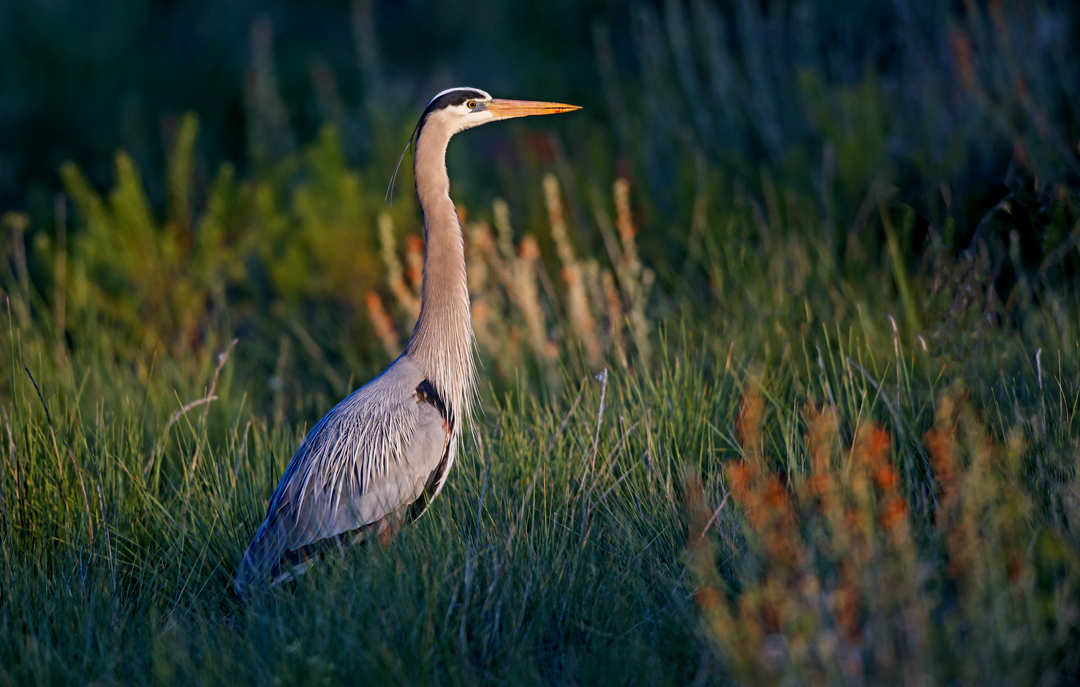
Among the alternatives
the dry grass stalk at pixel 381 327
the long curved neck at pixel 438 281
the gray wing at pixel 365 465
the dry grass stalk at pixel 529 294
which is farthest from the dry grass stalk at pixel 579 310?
the gray wing at pixel 365 465

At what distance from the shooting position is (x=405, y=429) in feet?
12.3

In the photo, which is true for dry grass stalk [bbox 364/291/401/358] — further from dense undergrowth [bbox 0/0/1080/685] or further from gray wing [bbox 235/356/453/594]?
gray wing [bbox 235/356/453/594]

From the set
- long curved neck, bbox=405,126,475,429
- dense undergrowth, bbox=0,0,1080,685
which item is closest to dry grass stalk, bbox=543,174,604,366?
dense undergrowth, bbox=0,0,1080,685

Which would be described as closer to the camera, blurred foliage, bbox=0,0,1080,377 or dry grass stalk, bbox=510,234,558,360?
dry grass stalk, bbox=510,234,558,360

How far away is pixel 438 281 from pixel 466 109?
2.37 feet

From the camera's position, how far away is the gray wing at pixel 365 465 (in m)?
3.58

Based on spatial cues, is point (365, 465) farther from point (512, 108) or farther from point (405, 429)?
point (512, 108)

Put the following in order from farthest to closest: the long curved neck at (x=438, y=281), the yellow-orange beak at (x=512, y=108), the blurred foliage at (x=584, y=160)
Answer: the blurred foliage at (x=584, y=160)
the yellow-orange beak at (x=512, y=108)
the long curved neck at (x=438, y=281)

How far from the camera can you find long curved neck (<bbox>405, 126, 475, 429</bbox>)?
397 cm

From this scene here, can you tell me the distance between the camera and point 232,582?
340cm

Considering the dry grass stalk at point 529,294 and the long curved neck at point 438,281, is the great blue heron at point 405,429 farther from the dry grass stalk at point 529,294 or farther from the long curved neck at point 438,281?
the dry grass stalk at point 529,294

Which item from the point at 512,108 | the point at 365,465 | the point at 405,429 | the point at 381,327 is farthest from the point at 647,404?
the point at 381,327

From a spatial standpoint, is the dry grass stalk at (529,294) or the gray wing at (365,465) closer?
the gray wing at (365,465)

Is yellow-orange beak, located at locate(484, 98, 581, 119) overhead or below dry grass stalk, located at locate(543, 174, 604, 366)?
overhead
